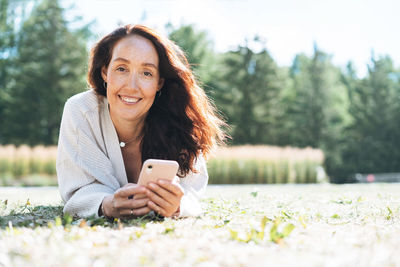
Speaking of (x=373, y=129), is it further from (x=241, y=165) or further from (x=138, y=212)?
(x=138, y=212)

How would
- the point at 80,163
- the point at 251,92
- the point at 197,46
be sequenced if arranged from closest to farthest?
1. the point at 80,163
2. the point at 251,92
3. the point at 197,46

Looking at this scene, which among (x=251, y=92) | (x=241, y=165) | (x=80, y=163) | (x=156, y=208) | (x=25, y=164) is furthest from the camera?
(x=251, y=92)

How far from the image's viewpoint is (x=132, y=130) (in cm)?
357

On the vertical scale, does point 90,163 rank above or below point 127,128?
below

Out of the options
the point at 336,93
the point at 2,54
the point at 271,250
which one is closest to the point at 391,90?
the point at 336,93

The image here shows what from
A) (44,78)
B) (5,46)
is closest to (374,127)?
(44,78)

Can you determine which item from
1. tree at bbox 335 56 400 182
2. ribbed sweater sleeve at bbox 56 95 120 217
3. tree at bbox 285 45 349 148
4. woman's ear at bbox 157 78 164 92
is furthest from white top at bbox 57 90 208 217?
tree at bbox 285 45 349 148

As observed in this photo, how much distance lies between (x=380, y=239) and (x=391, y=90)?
2865 cm

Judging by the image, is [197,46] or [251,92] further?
[197,46]

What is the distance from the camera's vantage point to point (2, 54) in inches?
1115

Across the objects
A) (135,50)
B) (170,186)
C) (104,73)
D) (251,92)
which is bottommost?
(170,186)

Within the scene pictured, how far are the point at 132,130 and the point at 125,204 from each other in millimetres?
1079

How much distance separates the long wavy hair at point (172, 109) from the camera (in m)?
3.45

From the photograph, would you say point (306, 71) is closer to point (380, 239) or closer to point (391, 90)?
point (391, 90)
